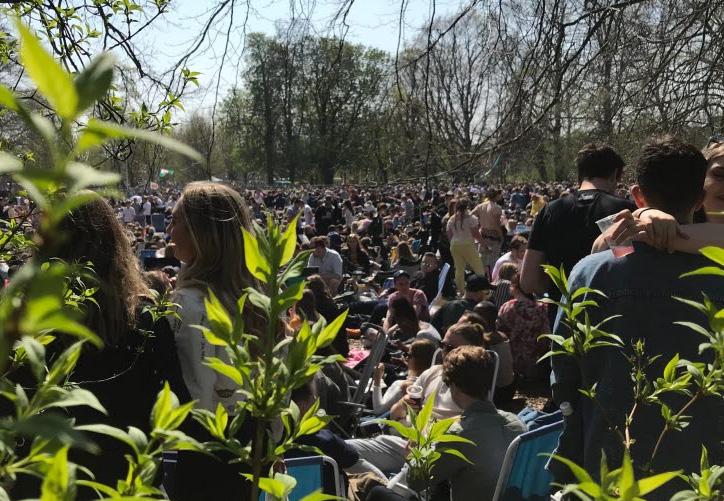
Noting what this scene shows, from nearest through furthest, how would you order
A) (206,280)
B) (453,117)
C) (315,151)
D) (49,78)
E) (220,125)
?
(49,78) < (206,280) < (220,125) < (453,117) < (315,151)

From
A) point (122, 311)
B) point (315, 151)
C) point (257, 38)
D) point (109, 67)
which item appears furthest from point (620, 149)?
point (315, 151)

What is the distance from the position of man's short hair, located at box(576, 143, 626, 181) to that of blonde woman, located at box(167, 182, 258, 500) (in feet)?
6.70

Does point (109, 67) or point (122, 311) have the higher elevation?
point (109, 67)

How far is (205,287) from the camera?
79.4 inches

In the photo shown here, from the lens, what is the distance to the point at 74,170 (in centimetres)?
43

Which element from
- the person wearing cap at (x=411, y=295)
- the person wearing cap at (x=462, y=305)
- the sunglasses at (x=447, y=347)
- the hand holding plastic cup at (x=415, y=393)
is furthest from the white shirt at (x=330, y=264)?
the hand holding plastic cup at (x=415, y=393)

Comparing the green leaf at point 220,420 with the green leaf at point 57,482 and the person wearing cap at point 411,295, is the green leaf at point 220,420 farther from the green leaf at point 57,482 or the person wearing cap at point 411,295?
Result: the person wearing cap at point 411,295

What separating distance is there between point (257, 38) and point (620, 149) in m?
2.41

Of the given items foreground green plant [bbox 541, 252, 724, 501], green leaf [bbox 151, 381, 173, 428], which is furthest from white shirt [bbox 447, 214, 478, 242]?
green leaf [bbox 151, 381, 173, 428]

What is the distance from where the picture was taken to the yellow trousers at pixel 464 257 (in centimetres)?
1096

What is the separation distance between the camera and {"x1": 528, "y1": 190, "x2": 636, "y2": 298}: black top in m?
3.41

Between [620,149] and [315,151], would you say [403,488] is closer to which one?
[620,149]

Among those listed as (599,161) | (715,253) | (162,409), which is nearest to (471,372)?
(599,161)

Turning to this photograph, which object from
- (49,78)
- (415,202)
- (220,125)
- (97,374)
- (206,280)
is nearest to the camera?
(49,78)
